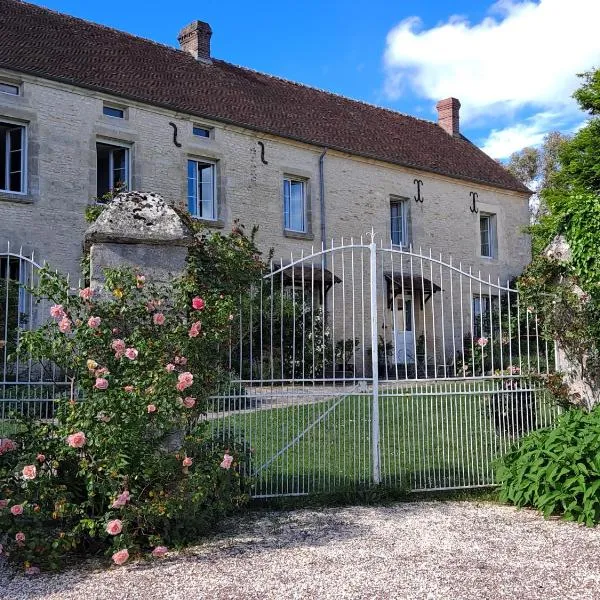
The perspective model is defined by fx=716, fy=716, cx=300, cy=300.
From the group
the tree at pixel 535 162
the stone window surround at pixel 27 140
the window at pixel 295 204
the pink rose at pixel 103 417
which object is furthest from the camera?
the tree at pixel 535 162

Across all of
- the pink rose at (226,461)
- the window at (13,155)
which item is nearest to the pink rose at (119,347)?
the pink rose at (226,461)

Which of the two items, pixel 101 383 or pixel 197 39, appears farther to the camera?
pixel 197 39

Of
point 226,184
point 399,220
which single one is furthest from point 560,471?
point 399,220

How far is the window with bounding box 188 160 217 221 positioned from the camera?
16438mm

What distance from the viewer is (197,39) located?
1880cm

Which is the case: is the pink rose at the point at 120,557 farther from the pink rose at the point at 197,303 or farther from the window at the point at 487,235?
the window at the point at 487,235

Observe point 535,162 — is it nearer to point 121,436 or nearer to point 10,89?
point 10,89

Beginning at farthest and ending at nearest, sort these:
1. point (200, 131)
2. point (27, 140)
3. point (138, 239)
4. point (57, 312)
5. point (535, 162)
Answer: point (535, 162), point (200, 131), point (27, 140), point (138, 239), point (57, 312)

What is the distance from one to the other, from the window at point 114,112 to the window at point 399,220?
8420 millimetres

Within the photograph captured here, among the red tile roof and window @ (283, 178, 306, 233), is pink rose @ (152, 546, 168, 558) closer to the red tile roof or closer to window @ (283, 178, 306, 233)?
the red tile roof

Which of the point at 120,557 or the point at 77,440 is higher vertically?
the point at 77,440

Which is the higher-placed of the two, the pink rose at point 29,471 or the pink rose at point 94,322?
the pink rose at point 94,322

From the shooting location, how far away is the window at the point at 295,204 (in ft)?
59.6

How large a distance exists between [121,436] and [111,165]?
11650 mm
